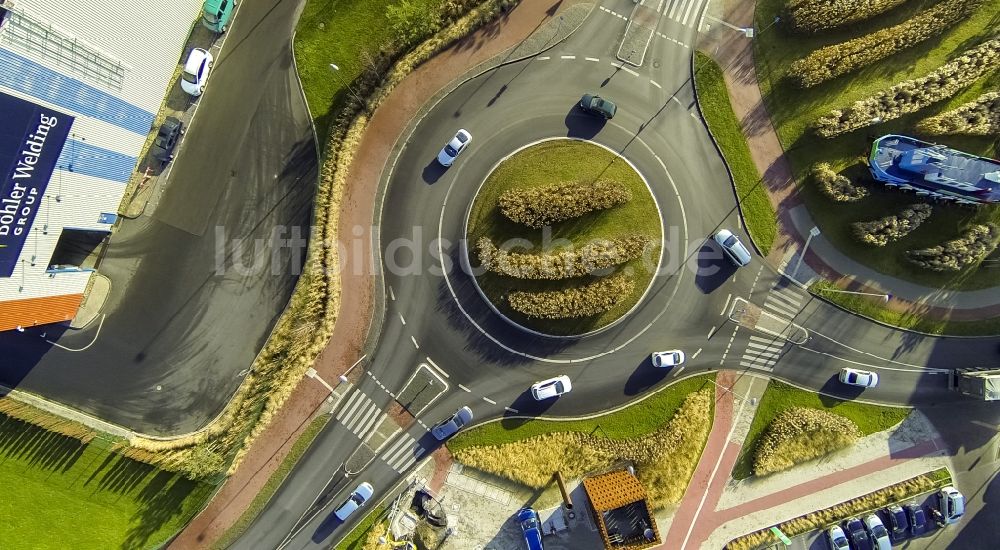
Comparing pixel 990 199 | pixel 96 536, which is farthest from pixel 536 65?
pixel 96 536

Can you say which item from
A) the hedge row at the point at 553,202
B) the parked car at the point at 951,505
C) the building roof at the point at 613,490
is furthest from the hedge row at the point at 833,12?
the parked car at the point at 951,505

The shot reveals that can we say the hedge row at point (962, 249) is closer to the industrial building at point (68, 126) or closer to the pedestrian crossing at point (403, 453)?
the pedestrian crossing at point (403, 453)

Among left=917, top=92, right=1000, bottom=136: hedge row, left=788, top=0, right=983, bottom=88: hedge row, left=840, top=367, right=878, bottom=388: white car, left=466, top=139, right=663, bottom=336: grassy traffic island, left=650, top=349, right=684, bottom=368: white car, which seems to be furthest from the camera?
left=840, top=367, right=878, bottom=388: white car

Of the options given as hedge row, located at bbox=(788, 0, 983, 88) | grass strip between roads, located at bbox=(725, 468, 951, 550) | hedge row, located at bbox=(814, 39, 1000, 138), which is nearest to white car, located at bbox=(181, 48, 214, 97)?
hedge row, located at bbox=(788, 0, 983, 88)

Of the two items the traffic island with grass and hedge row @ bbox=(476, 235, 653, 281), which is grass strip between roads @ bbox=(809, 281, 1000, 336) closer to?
the traffic island with grass

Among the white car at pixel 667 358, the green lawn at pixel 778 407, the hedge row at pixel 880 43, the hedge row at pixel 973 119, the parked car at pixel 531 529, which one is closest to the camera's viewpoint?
the parked car at pixel 531 529

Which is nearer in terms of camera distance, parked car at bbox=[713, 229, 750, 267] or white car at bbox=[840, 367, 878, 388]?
parked car at bbox=[713, 229, 750, 267]

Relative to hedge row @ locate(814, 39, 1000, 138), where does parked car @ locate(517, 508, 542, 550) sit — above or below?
below

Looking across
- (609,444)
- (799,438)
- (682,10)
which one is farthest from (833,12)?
(609,444)
